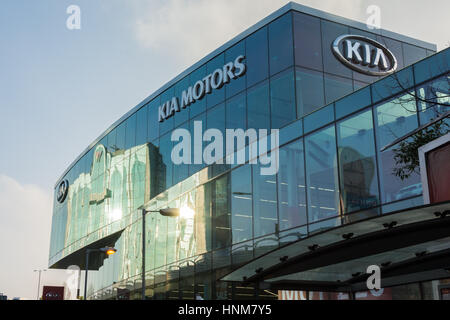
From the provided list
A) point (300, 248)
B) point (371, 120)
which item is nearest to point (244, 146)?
point (371, 120)

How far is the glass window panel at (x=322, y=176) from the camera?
2470 centimetres

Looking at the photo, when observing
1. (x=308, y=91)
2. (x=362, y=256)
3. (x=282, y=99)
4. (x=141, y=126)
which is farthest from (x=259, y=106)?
(x=362, y=256)

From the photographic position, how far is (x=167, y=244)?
39.6 metres

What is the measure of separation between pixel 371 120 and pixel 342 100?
197cm

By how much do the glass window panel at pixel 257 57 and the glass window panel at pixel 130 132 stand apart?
1682cm

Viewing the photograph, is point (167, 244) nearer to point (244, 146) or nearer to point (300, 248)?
point (244, 146)

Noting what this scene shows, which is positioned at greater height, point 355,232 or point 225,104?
point 225,104

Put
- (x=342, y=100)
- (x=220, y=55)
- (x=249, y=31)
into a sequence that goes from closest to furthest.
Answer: (x=342, y=100)
(x=249, y=31)
(x=220, y=55)

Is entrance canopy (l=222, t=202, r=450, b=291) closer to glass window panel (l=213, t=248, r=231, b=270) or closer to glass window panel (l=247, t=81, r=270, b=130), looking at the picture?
glass window panel (l=213, t=248, r=231, b=270)

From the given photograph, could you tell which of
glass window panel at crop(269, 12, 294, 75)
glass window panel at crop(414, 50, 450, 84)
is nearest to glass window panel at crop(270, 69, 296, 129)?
glass window panel at crop(269, 12, 294, 75)

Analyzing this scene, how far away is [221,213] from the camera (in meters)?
33.2

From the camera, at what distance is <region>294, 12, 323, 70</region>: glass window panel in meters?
30.5

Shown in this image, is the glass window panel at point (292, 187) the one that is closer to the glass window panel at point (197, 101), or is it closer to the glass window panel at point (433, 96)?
the glass window panel at point (433, 96)

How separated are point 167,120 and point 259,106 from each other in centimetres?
1160
